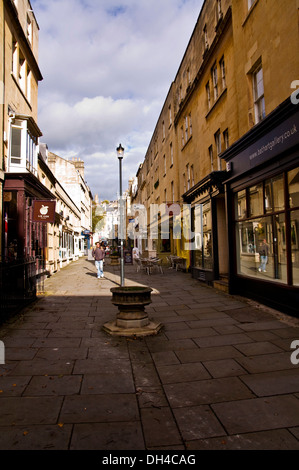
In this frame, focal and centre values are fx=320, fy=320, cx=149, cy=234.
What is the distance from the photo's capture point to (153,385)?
409 cm

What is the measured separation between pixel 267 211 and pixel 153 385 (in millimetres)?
6107

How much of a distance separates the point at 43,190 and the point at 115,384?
39.8ft

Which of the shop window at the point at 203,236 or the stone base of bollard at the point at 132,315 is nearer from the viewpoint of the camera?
the stone base of bollard at the point at 132,315

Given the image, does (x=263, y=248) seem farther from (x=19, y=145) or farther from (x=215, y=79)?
(x=19, y=145)

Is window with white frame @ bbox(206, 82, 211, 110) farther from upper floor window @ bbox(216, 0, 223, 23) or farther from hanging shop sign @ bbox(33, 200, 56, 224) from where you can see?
hanging shop sign @ bbox(33, 200, 56, 224)

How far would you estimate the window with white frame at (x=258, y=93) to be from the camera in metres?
9.52

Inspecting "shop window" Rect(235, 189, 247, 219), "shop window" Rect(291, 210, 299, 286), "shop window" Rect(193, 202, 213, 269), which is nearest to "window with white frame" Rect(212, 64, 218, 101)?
"shop window" Rect(193, 202, 213, 269)

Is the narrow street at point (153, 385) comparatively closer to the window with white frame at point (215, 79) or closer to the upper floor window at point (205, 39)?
the window with white frame at point (215, 79)

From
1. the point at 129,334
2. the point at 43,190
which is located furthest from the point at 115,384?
the point at 43,190

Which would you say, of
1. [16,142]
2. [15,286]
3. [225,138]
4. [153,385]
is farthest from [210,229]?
[153,385]

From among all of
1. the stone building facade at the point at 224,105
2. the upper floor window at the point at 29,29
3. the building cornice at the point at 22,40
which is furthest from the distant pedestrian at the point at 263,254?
the upper floor window at the point at 29,29

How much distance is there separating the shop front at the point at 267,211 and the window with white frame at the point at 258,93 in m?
1.07
